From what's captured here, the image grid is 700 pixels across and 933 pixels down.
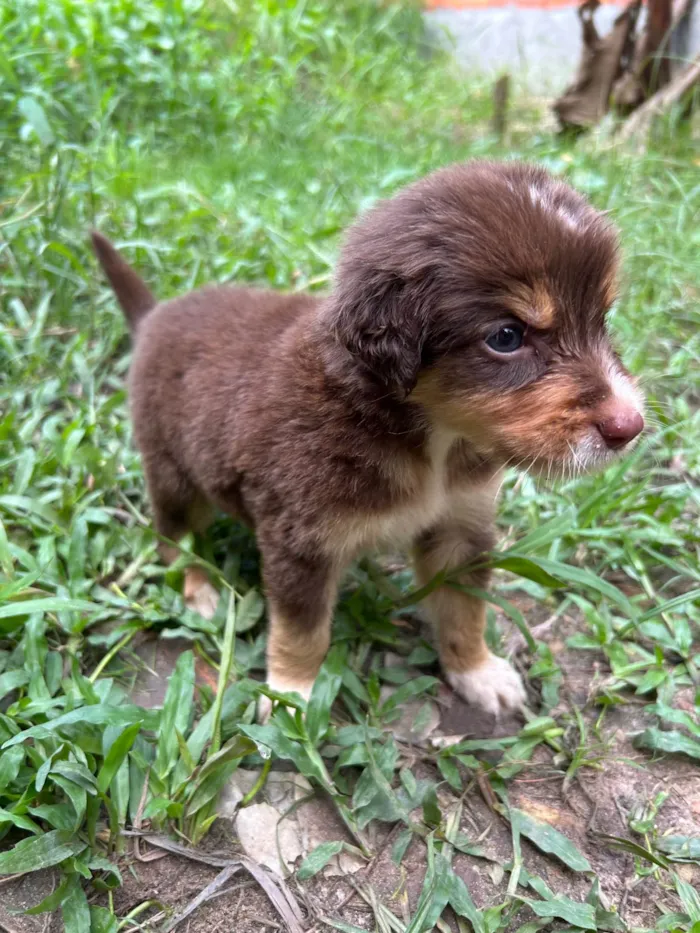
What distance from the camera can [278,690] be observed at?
8.17 ft

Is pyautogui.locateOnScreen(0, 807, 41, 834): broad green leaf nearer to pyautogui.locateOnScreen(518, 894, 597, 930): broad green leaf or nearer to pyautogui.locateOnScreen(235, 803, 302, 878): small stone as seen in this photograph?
pyautogui.locateOnScreen(235, 803, 302, 878): small stone

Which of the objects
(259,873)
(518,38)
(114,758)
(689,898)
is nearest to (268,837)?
(259,873)

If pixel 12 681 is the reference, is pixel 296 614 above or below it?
above

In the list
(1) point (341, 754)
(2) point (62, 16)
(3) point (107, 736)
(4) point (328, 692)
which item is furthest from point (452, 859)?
(2) point (62, 16)

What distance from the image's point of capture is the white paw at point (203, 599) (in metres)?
2.85

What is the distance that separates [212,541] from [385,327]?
1.63 metres

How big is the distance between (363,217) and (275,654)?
4.94 feet

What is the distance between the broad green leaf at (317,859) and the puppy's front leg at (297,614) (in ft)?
1.73

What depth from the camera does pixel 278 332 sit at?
8.49ft

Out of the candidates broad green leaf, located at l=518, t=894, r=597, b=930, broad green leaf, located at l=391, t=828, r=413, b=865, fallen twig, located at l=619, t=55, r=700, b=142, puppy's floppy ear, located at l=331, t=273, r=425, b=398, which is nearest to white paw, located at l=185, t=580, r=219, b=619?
broad green leaf, located at l=391, t=828, r=413, b=865

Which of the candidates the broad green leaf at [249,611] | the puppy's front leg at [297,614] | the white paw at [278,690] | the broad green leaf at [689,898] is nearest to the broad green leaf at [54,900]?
the white paw at [278,690]

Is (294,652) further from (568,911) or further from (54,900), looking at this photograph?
(568,911)

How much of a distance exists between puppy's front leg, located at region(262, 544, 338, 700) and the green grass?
106 millimetres

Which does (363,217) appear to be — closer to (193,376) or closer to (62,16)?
(193,376)
